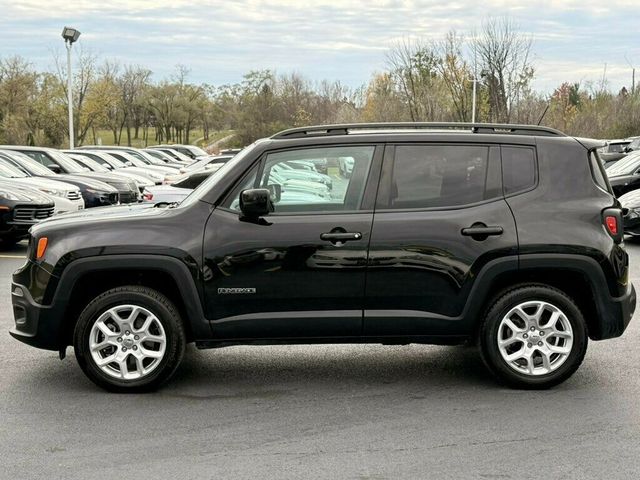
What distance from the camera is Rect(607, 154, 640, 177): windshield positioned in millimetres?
17748

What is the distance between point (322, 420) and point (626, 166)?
594 inches

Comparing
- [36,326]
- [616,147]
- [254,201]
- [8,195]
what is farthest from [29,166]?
[616,147]

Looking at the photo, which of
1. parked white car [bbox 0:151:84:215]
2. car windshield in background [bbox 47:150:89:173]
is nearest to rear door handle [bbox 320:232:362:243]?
parked white car [bbox 0:151:84:215]

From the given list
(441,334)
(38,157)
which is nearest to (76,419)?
(441,334)

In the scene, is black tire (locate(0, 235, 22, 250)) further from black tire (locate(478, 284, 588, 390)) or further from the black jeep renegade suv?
black tire (locate(478, 284, 588, 390))

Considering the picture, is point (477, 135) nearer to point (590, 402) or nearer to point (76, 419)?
point (590, 402)

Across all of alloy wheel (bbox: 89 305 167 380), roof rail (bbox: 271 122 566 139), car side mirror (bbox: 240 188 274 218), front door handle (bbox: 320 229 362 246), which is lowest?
alloy wheel (bbox: 89 305 167 380)

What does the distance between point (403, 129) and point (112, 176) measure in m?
16.5

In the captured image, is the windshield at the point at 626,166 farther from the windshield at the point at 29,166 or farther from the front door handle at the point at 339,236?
the front door handle at the point at 339,236

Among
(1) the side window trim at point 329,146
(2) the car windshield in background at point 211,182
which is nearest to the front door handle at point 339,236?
(1) the side window trim at point 329,146

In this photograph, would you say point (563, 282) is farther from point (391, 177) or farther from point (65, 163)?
point (65, 163)

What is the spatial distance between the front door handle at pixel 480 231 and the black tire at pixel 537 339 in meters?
0.42

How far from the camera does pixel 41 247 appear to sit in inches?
214

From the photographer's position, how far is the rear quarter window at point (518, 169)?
5477mm
